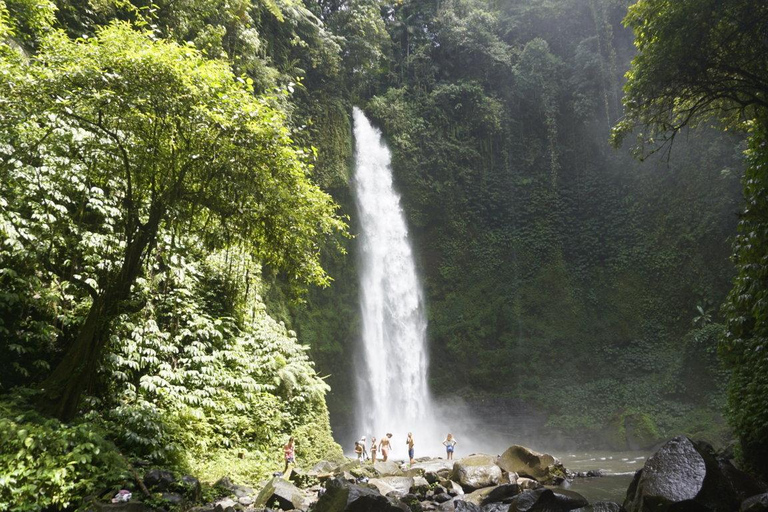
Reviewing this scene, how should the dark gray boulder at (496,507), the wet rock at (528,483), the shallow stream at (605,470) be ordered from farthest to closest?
the wet rock at (528,483) → the shallow stream at (605,470) → the dark gray boulder at (496,507)

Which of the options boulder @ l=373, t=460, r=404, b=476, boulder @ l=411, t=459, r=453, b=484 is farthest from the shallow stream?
boulder @ l=373, t=460, r=404, b=476

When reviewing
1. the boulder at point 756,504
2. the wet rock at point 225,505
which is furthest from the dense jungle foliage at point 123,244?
the boulder at point 756,504

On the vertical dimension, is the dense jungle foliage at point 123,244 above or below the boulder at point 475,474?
above

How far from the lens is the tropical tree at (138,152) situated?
6.17m

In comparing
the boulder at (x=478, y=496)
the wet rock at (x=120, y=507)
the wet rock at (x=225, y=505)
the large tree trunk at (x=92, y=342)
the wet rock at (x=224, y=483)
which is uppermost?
the large tree trunk at (x=92, y=342)

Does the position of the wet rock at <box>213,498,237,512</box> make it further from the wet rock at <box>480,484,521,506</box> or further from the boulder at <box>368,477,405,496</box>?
the wet rock at <box>480,484,521,506</box>

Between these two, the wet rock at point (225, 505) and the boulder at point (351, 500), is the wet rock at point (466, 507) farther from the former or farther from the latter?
the wet rock at point (225, 505)

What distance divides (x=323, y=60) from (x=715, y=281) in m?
18.1

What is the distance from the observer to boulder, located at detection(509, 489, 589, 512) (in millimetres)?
6547

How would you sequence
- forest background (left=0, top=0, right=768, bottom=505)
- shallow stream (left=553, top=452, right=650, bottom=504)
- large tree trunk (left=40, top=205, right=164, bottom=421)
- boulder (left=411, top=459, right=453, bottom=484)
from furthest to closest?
boulder (left=411, top=459, right=453, bottom=484), shallow stream (left=553, top=452, right=650, bottom=504), forest background (left=0, top=0, right=768, bottom=505), large tree trunk (left=40, top=205, right=164, bottom=421)

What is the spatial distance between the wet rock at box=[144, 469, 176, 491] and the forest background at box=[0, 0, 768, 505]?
382 millimetres

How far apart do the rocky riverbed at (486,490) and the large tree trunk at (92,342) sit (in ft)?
5.09

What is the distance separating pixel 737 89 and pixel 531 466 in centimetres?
776

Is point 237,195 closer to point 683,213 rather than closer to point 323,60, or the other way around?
point 323,60
